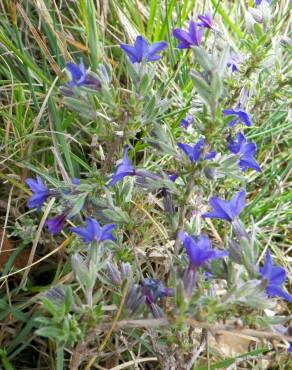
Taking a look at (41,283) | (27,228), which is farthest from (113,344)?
(27,228)

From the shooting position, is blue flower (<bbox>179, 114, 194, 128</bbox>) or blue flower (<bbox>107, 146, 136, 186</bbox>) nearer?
blue flower (<bbox>107, 146, 136, 186</bbox>)

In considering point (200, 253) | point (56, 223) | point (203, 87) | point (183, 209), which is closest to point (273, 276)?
point (200, 253)

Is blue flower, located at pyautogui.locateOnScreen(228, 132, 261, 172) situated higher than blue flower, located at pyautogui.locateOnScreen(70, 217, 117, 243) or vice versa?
blue flower, located at pyautogui.locateOnScreen(70, 217, 117, 243)

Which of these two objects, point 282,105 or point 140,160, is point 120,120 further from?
point 282,105

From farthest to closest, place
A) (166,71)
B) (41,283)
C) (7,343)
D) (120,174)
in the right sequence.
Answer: (166,71), (41,283), (7,343), (120,174)

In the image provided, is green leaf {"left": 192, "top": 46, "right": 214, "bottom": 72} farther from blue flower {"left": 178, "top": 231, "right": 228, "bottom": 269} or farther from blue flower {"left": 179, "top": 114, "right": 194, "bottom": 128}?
blue flower {"left": 179, "top": 114, "right": 194, "bottom": 128}

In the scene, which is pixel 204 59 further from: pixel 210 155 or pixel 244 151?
pixel 244 151

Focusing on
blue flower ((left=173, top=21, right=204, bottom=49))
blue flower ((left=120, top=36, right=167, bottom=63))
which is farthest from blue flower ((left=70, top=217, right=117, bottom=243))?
blue flower ((left=173, top=21, right=204, bottom=49))

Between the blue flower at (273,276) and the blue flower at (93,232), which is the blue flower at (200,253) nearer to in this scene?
the blue flower at (273,276)
